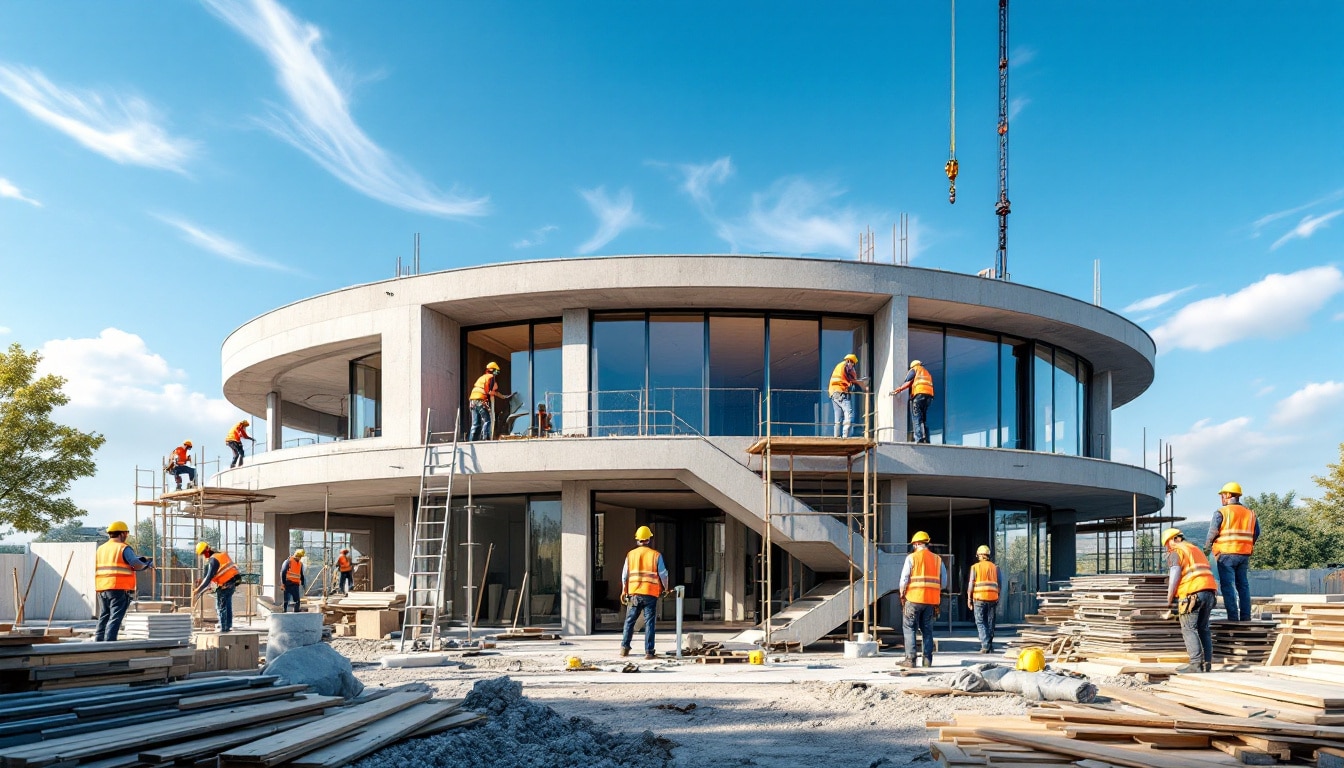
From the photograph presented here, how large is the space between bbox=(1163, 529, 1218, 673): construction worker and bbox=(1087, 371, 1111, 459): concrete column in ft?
45.3

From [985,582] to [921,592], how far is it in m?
3.07

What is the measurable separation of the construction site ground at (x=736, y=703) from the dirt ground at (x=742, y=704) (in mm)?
14

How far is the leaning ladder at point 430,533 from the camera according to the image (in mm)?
19031

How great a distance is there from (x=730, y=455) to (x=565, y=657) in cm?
500

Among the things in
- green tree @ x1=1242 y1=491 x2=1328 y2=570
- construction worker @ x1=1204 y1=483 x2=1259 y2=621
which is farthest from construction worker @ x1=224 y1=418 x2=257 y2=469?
green tree @ x1=1242 y1=491 x2=1328 y2=570

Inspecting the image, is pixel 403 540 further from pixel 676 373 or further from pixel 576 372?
pixel 676 373

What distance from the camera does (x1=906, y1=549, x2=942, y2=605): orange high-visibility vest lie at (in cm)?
1432

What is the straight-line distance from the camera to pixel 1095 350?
82.2 ft

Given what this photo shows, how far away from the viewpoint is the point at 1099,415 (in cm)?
2725

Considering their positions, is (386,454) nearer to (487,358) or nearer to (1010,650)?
(487,358)

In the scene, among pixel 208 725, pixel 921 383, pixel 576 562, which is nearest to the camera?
pixel 208 725

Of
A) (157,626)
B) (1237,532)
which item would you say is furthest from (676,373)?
(1237,532)

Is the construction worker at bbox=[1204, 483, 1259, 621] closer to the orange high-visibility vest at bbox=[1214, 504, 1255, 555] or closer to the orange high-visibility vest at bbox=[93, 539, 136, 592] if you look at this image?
the orange high-visibility vest at bbox=[1214, 504, 1255, 555]

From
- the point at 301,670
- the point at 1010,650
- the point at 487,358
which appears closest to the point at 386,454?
the point at 487,358
